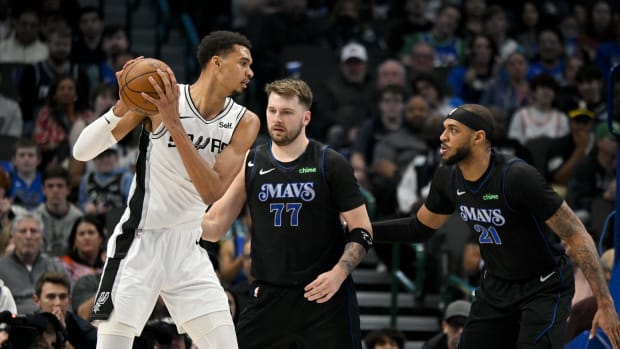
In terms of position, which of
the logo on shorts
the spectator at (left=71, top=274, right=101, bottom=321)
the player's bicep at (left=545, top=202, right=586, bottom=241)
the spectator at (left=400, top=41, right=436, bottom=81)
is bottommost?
the spectator at (left=71, top=274, right=101, bottom=321)

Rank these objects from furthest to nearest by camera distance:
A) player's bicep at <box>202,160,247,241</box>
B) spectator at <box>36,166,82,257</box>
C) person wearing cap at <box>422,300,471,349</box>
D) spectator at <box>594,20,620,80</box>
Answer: spectator at <box>594,20,620,80</box>
spectator at <box>36,166,82,257</box>
person wearing cap at <box>422,300,471,349</box>
player's bicep at <box>202,160,247,241</box>

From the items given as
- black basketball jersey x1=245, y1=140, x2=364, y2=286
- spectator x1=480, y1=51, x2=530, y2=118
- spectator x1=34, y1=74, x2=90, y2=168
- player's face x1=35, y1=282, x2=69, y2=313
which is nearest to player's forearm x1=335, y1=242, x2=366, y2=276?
black basketball jersey x1=245, y1=140, x2=364, y2=286

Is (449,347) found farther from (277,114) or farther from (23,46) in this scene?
(23,46)

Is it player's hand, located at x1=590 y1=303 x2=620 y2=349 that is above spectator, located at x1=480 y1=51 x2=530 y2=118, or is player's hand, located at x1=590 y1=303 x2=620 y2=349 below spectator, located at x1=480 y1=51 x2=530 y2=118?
below

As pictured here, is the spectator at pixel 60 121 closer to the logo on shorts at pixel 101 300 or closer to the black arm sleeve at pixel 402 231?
the black arm sleeve at pixel 402 231

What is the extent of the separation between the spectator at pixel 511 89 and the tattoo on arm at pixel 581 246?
24.6 feet

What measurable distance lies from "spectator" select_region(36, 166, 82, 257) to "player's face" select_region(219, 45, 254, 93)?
15.2ft

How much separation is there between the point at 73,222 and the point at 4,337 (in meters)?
3.44

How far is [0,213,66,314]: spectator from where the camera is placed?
393 inches

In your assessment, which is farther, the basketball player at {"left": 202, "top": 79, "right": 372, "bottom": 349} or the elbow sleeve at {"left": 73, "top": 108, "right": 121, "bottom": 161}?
the basketball player at {"left": 202, "top": 79, "right": 372, "bottom": 349}

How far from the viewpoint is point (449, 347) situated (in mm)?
9305

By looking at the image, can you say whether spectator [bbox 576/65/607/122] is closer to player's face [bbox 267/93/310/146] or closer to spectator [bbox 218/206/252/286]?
spectator [bbox 218/206/252/286]

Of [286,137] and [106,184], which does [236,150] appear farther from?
[106,184]

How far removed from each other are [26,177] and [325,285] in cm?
564
